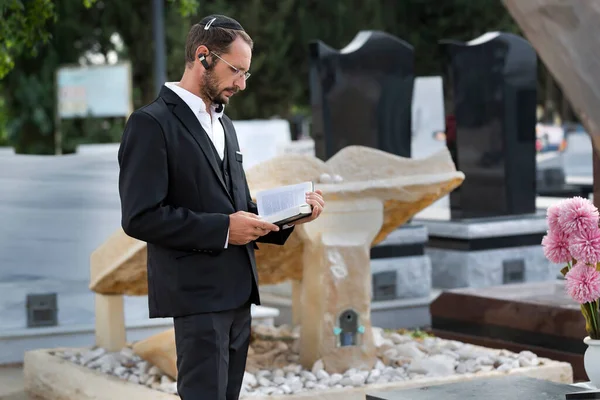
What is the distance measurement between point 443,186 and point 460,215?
477 centimetres

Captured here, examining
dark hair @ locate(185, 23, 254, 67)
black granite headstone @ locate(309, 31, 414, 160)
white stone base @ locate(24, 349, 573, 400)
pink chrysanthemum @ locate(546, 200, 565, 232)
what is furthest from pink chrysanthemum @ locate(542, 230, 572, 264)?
black granite headstone @ locate(309, 31, 414, 160)

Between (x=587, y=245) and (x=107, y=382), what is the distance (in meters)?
2.84

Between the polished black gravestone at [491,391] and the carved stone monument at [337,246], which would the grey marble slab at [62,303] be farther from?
the polished black gravestone at [491,391]

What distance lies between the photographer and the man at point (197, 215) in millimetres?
3930

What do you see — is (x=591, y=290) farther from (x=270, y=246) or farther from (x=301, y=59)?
(x=301, y=59)

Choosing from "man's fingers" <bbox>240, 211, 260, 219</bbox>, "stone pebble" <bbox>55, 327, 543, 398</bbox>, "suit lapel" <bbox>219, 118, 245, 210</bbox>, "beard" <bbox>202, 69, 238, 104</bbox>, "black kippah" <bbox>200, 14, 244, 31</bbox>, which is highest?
"black kippah" <bbox>200, 14, 244, 31</bbox>

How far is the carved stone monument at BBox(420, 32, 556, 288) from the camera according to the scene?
11.0 metres

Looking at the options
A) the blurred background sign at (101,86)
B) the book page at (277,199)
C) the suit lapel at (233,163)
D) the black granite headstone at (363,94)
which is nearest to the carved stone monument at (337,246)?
the suit lapel at (233,163)

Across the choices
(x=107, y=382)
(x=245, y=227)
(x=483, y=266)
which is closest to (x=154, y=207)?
(x=245, y=227)

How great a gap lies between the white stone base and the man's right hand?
2101 mm

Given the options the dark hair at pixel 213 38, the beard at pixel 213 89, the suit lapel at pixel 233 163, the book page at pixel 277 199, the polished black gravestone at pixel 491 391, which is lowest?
the polished black gravestone at pixel 491 391

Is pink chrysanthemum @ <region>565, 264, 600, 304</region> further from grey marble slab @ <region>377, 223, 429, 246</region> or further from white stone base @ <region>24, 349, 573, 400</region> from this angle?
grey marble slab @ <region>377, 223, 429, 246</region>

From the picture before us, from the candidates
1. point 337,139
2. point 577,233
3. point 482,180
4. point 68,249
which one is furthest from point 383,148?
point 577,233

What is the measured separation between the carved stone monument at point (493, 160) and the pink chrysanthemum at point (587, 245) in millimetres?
6069
